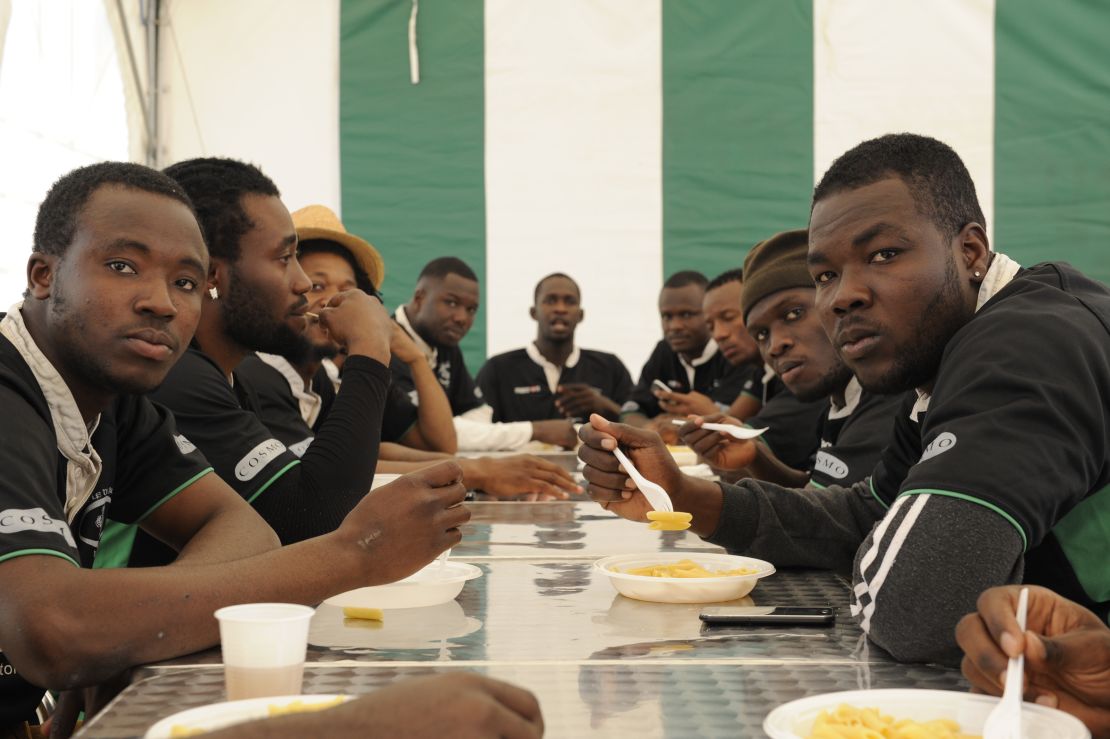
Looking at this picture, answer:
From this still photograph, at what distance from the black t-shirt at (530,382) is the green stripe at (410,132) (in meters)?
0.35

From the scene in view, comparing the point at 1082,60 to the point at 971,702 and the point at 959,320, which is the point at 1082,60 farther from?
the point at 971,702

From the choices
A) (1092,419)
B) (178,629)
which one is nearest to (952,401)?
(1092,419)

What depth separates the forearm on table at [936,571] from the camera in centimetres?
108

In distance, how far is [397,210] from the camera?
19.6 feet

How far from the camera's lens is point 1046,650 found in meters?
0.88

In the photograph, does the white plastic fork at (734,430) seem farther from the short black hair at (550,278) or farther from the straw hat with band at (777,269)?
the short black hair at (550,278)

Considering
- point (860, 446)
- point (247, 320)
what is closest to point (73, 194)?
point (247, 320)

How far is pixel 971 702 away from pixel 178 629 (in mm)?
776

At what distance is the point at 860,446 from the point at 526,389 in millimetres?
3573

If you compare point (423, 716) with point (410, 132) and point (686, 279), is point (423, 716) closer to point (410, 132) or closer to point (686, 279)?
point (686, 279)

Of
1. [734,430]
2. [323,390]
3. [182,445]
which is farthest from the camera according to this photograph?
[323,390]

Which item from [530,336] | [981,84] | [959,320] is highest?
[981,84]

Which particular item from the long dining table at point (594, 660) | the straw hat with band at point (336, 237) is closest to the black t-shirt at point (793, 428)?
the straw hat with band at point (336, 237)

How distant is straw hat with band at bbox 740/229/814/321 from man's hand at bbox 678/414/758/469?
1.15ft
